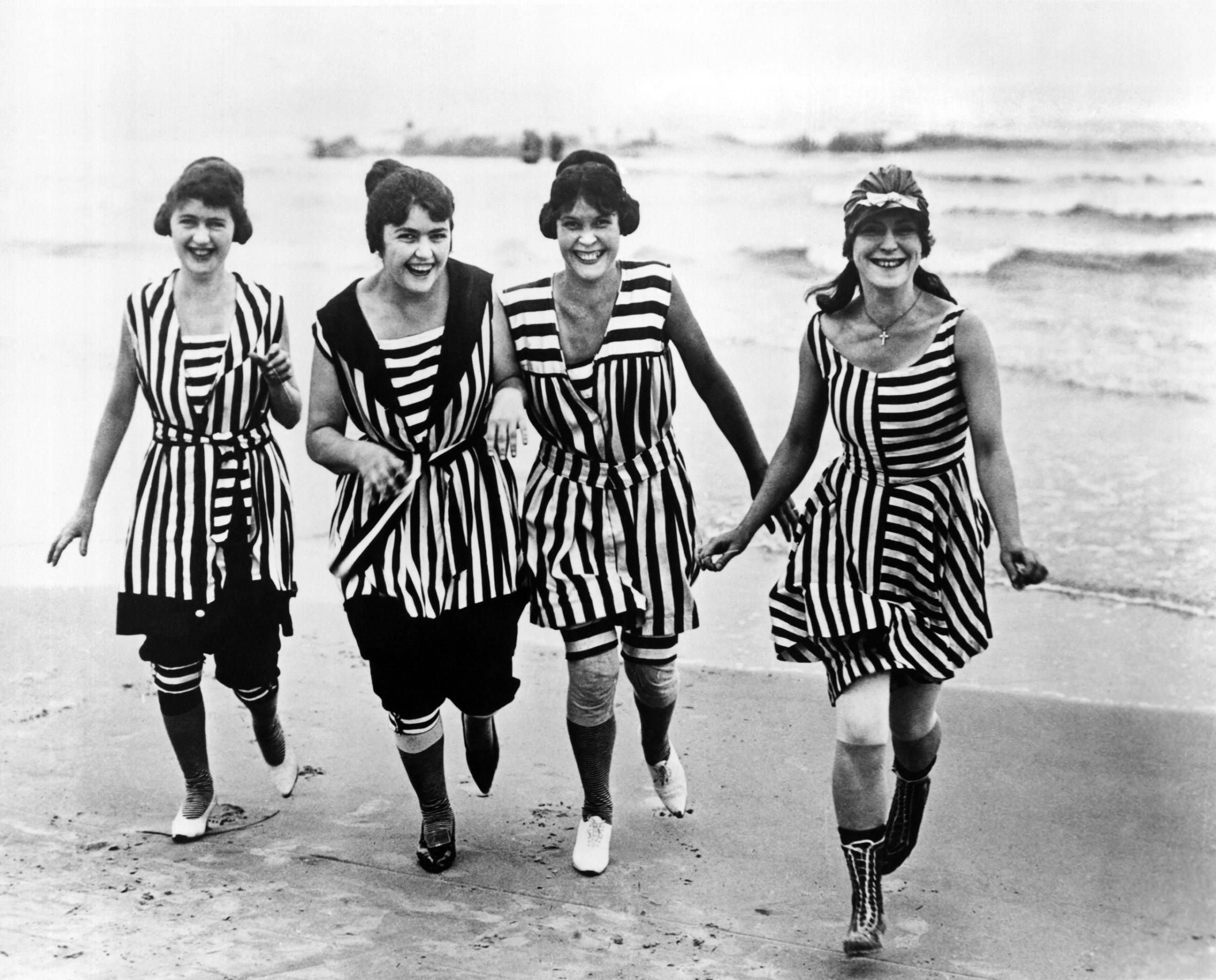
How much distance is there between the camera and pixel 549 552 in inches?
130

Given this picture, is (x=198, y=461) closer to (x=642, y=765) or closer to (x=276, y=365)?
(x=276, y=365)

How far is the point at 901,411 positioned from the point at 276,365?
59.7 inches

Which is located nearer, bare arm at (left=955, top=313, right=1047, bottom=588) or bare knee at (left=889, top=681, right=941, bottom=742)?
bare arm at (left=955, top=313, right=1047, bottom=588)

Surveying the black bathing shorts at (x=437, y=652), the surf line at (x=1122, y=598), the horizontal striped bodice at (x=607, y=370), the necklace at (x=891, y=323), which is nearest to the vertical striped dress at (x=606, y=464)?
the horizontal striped bodice at (x=607, y=370)

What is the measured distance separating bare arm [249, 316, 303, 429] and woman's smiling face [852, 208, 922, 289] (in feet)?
4.69

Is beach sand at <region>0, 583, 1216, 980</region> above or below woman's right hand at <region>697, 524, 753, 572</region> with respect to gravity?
below

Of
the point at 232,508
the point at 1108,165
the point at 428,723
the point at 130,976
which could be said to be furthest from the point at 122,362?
the point at 1108,165

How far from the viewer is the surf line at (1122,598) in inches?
174

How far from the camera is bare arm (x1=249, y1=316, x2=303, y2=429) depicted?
340 centimetres

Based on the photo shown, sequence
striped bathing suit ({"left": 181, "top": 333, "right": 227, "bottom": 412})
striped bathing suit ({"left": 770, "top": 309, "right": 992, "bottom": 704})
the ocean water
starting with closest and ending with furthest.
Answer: striped bathing suit ({"left": 770, "top": 309, "right": 992, "bottom": 704})
striped bathing suit ({"left": 181, "top": 333, "right": 227, "bottom": 412})
the ocean water

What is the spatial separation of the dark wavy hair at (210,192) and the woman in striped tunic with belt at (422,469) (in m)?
0.49

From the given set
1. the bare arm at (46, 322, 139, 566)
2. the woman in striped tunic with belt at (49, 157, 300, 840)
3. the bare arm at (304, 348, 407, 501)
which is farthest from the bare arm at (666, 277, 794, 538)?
the bare arm at (46, 322, 139, 566)

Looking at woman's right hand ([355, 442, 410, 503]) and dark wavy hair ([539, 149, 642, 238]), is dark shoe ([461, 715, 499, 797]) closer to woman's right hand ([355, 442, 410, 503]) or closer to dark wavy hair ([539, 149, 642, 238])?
woman's right hand ([355, 442, 410, 503])

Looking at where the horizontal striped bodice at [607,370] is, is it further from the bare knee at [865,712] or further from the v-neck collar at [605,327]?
the bare knee at [865,712]
